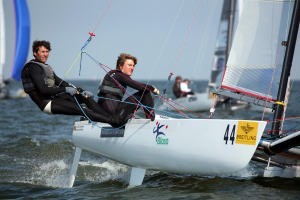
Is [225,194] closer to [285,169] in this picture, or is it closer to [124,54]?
[285,169]

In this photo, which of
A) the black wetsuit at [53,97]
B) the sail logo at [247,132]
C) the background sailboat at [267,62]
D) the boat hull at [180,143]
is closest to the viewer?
the sail logo at [247,132]

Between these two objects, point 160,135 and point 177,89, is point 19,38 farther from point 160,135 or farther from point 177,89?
point 160,135

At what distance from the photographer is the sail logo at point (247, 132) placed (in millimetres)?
4613

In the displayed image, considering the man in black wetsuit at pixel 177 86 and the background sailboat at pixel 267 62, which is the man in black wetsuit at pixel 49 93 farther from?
the man in black wetsuit at pixel 177 86

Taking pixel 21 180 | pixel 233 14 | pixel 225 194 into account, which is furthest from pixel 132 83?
pixel 233 14

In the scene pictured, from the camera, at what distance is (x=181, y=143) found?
16.5ft

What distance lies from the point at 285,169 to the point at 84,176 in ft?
→ 7.72

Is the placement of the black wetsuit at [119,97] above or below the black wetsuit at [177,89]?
above

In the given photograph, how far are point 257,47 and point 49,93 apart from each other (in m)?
2.67

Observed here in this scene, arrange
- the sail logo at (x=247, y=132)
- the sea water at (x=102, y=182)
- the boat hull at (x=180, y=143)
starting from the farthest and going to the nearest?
the sea water at (x=102, y=182) < the boat hull at (x=180, y=143) < the sail logo at (x=247, y=132)

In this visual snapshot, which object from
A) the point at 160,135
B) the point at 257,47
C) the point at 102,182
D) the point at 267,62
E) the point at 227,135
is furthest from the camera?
the point at 257,47

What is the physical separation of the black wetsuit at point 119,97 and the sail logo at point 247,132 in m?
1.06

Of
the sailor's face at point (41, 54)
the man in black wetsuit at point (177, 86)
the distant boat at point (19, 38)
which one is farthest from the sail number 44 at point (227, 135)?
the distant boat at point (19, 38)

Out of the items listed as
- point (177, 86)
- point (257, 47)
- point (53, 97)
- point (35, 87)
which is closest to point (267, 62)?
point (257, 47)
